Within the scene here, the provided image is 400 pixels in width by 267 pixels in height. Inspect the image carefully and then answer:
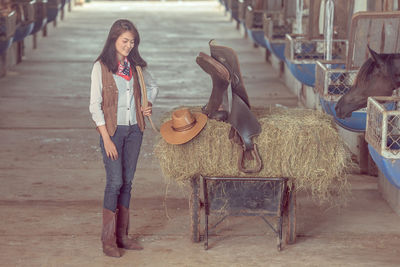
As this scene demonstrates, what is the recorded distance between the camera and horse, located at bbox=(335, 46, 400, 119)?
511 cm

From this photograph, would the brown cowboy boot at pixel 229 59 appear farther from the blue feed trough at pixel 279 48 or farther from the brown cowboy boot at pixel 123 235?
the blue feed trough at pixel 279 48

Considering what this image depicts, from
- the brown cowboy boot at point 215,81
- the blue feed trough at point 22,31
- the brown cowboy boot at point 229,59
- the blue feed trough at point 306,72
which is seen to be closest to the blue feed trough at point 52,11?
the blue feed trough at point 22,31

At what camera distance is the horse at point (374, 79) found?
5.11 m

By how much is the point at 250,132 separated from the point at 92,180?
2.26 metres

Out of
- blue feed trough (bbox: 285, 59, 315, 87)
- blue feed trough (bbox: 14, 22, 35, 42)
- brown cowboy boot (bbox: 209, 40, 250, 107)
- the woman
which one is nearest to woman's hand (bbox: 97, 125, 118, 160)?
the woman

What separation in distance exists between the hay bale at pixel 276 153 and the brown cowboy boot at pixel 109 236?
0.44 metres

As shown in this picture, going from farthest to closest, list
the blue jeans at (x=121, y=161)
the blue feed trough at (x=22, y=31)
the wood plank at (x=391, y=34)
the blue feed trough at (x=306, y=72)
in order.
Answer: the blue feed trough at (x=22, y=31) < the blue feed trough at (x=306, y=72) < the wood plank at (x=391, y=34) < the blue jeans at (x=121, y=161)

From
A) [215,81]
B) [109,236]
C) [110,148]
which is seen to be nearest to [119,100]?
[110,148]

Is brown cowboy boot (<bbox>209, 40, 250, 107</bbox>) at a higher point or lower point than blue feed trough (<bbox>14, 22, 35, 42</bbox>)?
higher

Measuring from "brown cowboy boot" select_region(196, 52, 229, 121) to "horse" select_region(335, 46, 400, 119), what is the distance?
932 millimetres

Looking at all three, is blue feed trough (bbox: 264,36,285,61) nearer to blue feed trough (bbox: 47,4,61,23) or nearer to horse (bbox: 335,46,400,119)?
horse (bbox: 335,46,400,119)

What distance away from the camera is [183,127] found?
188 inches

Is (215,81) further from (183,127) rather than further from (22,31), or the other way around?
(22,31)

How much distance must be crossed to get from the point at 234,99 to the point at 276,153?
395 mm
